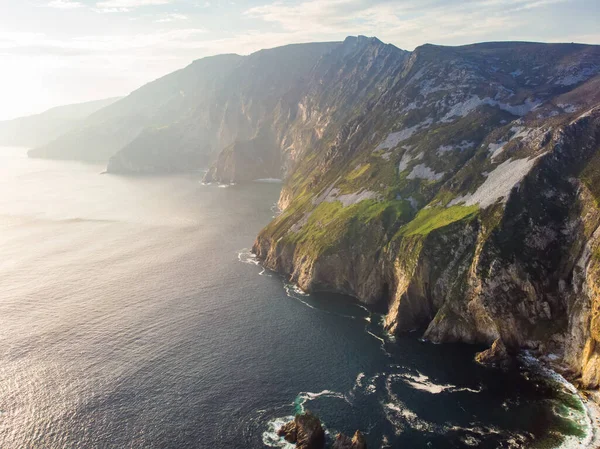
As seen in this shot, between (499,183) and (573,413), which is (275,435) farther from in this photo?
(499,183)

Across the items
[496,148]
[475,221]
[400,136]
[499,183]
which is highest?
[400,136]

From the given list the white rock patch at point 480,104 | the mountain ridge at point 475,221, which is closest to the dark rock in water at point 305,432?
the mountain ridge at point 475,221

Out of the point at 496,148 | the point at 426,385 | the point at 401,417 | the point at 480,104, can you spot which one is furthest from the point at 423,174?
the point at 401,417

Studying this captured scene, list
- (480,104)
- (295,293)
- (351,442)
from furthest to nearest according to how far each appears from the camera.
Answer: (480,104)
(295,293)
(351,442)

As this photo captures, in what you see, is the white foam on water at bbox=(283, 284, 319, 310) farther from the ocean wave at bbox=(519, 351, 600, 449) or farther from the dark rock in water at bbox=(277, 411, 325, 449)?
the ocean wave at bbox=(519, 351, 600, 449)

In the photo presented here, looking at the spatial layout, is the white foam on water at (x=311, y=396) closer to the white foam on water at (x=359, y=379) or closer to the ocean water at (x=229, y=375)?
the ocean water at (x=229, y=375)

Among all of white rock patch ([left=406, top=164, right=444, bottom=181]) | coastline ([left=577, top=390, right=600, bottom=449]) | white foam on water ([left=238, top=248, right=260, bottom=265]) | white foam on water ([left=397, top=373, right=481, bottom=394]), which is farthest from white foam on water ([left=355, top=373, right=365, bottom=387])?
white rock patch ([left=406, top=164, right=444, bottom=181])
